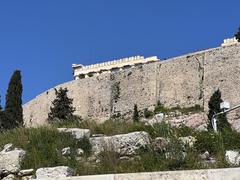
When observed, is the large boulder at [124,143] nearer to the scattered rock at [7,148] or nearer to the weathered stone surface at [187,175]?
the scattered rock at [7,148]

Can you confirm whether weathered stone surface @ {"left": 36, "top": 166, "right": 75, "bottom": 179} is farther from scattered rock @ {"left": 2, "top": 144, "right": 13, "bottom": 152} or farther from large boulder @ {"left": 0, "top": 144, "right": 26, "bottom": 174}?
scattered rock @ {"left": 2, "top": 144, "right": 13, "bottom": 152}

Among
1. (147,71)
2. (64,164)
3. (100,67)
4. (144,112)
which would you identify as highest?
(100,67)

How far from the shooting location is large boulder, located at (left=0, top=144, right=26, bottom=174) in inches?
260

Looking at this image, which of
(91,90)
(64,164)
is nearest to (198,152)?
(64,164)

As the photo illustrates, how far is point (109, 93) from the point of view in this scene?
41625 millimetres

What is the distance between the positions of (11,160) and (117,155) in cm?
110

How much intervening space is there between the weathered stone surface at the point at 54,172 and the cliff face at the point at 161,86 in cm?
2636

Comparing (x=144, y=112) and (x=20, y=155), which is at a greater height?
(x=144, y=112)

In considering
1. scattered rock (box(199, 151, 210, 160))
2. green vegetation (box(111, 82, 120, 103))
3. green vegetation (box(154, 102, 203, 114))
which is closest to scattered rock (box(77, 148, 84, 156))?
scattered rock (box(199, 151, 210, 160))

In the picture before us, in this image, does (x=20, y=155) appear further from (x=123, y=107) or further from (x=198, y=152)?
(x=123, y=107)

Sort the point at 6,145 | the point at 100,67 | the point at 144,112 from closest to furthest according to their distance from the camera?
the point at 6,145
the point at 144,112
the point at 100,67

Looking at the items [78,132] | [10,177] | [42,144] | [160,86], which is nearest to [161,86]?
[160,86]

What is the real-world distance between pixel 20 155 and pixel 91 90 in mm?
36360

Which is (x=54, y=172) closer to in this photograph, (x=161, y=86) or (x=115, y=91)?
(x=161, y=86)
